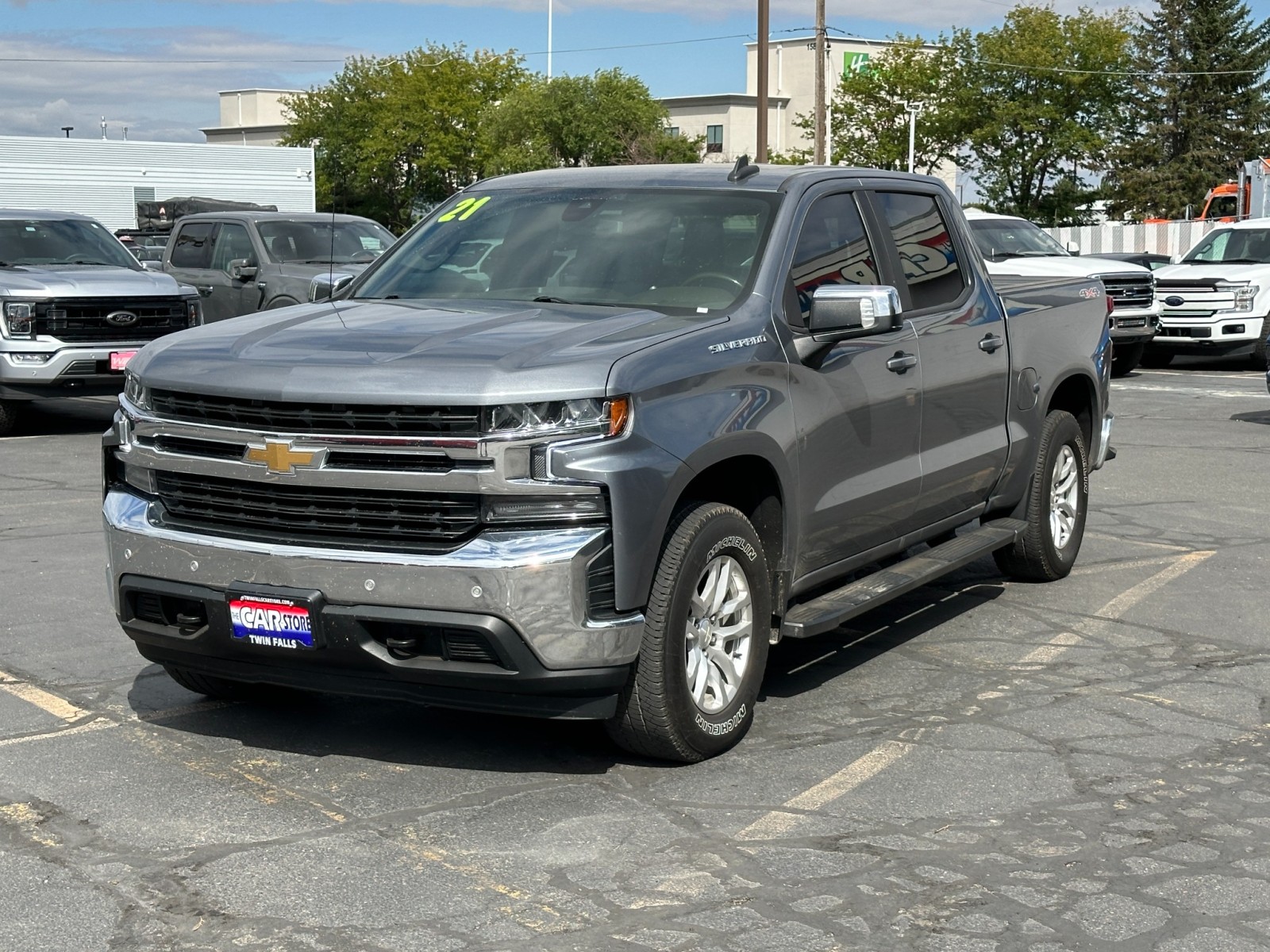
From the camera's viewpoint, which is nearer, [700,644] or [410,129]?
[700,644]

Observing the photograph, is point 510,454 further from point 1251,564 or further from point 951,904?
point 1251,564

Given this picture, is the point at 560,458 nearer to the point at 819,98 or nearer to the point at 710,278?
the point at 710,278

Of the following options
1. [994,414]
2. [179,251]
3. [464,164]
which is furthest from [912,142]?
[994,414]

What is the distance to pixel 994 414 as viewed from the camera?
747 centimetres

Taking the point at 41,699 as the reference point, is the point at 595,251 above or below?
above

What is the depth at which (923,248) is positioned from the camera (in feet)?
23.7

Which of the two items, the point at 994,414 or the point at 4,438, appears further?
the point at 4,438

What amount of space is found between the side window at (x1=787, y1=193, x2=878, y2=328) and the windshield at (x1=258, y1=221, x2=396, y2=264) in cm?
1185

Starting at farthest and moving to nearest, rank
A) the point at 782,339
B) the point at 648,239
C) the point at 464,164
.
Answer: the point at 464,164, the point at 648,239, the point at 782,339

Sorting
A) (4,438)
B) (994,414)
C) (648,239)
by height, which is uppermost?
(648,239)

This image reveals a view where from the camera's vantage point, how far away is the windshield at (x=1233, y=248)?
73.9 ft

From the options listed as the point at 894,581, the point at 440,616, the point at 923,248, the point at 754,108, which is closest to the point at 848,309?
the point at 894,581

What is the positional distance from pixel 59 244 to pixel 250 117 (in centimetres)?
14189

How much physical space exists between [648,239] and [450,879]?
2.69 metres
